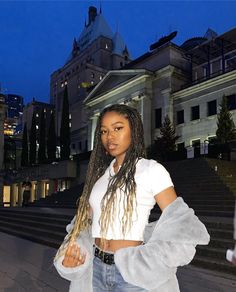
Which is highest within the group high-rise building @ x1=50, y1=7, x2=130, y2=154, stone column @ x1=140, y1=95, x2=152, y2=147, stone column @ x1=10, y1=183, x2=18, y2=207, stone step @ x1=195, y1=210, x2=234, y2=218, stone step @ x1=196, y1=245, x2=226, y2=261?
high-rise building @ x1=50, y1=7, x2=130, y2=154

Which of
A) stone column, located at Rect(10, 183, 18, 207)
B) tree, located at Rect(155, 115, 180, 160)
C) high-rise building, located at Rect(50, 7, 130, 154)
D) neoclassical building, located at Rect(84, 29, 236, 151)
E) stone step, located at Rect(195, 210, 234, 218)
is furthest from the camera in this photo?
Answer: high-rise building, located at Rect(50, 7, 130, 154)

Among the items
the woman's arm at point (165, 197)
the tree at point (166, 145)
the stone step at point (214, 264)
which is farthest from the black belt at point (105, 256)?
the tree at point (166, 145)

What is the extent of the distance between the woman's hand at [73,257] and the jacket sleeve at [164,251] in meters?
0.30

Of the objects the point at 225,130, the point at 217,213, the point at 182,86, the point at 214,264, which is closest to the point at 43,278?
the point at 214,264

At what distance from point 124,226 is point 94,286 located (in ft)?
1.48

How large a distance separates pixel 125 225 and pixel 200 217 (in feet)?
31.4

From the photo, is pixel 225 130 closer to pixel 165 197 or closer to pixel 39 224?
pixel 39 224

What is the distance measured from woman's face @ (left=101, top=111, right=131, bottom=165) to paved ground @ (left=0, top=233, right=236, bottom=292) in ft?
13.6

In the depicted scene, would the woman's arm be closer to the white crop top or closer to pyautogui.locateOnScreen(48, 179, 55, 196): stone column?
the white crop top

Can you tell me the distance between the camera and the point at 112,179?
2438mm

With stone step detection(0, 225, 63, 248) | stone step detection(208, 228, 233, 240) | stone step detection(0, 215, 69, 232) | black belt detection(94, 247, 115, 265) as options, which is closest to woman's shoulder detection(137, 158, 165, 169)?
black belt detection(94, 247, 115, 265)

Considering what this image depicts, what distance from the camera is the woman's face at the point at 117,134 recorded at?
246 centimetres

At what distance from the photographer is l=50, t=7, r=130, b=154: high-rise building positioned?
82662 mm

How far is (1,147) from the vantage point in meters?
54.1
